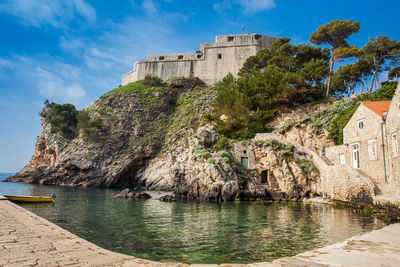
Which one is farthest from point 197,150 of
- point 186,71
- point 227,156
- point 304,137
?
point 186,71

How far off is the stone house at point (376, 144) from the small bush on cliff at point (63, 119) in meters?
48.8

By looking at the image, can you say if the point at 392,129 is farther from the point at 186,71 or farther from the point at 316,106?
the point at 186,71

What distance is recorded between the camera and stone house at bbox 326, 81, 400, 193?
53.7ft

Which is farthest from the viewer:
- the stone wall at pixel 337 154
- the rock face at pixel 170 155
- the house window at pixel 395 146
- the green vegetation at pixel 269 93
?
the green vegetation at pixel 269 93

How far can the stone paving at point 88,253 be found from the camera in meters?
4.71

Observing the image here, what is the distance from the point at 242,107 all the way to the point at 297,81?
302 inches

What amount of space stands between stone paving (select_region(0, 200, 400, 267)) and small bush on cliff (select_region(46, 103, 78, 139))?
48844 millimetres

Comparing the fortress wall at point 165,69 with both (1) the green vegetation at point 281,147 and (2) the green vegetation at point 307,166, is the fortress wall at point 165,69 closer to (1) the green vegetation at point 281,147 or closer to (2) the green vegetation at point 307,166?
(1) the green vegetation at point 281,147

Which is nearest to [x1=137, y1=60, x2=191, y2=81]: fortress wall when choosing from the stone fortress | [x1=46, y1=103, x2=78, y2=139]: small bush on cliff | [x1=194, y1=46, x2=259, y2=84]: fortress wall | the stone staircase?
the stone fortress

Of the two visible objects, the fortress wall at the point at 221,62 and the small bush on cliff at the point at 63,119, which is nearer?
the fortress wall at the point at 221,62

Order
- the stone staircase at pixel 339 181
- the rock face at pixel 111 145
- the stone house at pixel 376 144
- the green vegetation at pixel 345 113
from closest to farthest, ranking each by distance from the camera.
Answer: the stone house at pixel 376 144 < the stone staircase at pixel 339 181 < the green vegetation at pixel 345 113 < the rock face at pixel 111 145

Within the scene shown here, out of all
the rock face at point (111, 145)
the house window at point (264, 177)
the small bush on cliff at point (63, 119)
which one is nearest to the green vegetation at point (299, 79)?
the house window at point (264, 177)

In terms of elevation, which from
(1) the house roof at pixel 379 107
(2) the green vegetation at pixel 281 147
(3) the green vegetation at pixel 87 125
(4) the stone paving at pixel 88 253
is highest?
(3) the green vegetation at pixel 87 125

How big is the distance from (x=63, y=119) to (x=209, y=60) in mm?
31961
